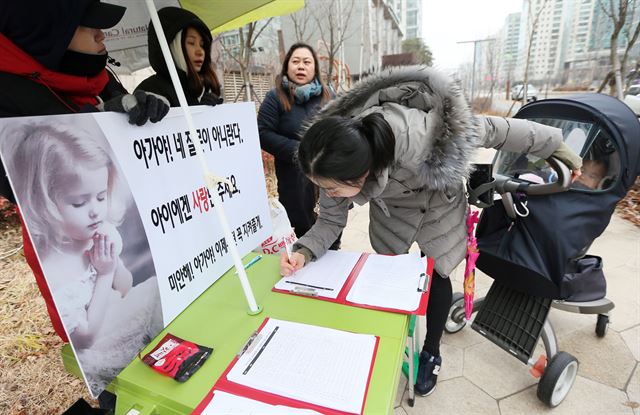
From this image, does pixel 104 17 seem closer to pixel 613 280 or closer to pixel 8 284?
pixel 8 284

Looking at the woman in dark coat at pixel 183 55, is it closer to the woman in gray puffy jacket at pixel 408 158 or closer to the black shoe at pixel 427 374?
the woman in gray puffy jacket at pixel 408 158

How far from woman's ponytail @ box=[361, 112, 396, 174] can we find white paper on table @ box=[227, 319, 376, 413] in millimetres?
541

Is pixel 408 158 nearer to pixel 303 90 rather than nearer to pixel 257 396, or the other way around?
pixel 257 396

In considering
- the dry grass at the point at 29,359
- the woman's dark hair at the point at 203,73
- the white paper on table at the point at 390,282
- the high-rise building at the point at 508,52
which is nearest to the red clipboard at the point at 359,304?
the white paper on table at the point at 390,282

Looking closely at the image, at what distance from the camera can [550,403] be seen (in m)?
1.54

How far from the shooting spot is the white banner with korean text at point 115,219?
670 mm

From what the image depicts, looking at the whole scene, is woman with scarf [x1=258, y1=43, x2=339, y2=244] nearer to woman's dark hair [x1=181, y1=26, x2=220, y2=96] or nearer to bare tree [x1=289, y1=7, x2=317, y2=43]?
woman's dark hair [x1=181, y1=26, x2=220, y2=96]

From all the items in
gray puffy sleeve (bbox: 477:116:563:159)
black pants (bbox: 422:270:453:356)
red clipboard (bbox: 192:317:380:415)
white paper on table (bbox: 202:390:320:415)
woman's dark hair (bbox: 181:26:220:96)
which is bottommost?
black pants (bbox: 422:270:453:356)

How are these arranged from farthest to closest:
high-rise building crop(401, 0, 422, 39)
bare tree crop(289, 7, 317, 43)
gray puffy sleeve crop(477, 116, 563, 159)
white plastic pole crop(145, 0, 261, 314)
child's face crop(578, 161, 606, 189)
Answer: high-rise building crop(401, 0, 422, 39) → bare tree crop(289, 7, 317, 43) → child's face crop(578, 161, 606, 189) → gray puffy sleeve crop(477, 116, 563, 159) → white plastic pole crop(145, 0, 261, 314)

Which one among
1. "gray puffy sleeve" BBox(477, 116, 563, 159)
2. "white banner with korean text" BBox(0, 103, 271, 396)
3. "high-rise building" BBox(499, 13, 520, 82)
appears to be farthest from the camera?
"high-rise building" BBox(499, 13, 520, 82)

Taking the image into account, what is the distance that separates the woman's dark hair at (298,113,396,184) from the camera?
0.98 m

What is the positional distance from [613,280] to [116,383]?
3237 millimetres

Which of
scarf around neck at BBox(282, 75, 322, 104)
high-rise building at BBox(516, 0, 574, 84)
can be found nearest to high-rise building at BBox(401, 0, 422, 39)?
high-rise building at BBox(516, 0, 574, 84)

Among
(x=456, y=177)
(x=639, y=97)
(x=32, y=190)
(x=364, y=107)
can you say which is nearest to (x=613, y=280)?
(x=456, y=177)
